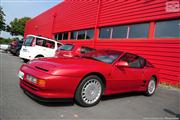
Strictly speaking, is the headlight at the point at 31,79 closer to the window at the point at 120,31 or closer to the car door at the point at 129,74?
the car door at the point at 129,74

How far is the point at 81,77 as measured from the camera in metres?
4.27

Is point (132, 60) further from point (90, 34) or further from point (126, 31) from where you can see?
point (90, 34)

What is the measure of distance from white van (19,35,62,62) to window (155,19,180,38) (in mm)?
5684

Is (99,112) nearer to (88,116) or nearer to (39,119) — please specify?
(88,116)

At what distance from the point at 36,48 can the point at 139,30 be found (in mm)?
5291

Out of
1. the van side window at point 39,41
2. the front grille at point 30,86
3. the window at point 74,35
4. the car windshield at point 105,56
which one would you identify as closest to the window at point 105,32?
the van side window at point 39,41

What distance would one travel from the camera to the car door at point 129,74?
16.9ft

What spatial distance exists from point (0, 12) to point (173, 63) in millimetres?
38149

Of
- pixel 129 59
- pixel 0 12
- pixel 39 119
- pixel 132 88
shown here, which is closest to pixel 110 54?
pixel 129 59

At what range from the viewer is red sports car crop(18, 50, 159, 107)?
3994 mm

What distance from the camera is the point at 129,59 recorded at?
5.77 metres

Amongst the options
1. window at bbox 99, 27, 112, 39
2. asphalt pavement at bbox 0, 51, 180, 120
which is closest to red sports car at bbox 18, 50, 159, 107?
asphalt pavement at bbox 0, 51, 180, 120

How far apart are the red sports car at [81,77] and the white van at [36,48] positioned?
590 cm

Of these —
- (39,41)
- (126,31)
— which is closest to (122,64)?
(126,31)
